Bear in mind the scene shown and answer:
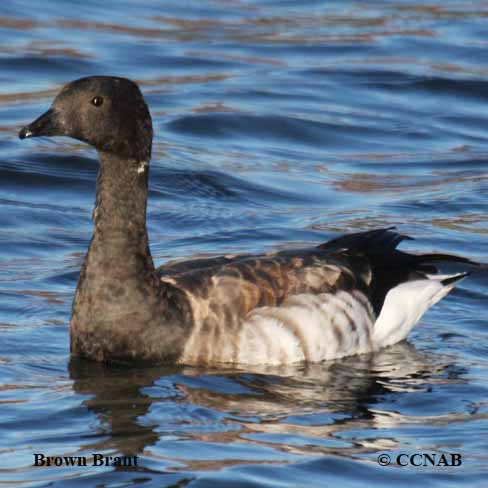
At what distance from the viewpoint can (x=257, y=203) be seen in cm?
1573

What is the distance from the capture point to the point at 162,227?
14828 millimetres

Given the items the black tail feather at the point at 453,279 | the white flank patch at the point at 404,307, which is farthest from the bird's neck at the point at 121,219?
the black tail feather at the point at 453,279

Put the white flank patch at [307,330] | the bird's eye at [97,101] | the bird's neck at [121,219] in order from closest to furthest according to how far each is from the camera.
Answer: the bird's eye at [97,101], the bird's neck at [121,219], the white flank patch at [307,330]

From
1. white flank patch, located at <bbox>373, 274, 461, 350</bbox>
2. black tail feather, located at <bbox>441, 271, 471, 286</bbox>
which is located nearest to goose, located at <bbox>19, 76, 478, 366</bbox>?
white flank patch, located at <bbox>373, 274, 461, 350</bbox>

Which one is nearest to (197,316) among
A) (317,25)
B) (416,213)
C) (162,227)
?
(162,227)

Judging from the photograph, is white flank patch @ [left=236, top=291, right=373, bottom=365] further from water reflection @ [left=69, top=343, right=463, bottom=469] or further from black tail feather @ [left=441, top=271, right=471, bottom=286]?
black tail feather @ [left=441, top=271, right=471, bottom=286]

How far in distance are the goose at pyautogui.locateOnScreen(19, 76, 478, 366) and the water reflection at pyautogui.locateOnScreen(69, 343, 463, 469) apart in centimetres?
17

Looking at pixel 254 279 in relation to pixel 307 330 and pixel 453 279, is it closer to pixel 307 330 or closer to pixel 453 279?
pixel 307 330

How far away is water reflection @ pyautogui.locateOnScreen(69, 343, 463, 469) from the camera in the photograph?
29.8 feet

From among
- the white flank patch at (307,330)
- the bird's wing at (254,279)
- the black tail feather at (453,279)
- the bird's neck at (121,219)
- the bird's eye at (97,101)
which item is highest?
the bird's eye at (97,101)

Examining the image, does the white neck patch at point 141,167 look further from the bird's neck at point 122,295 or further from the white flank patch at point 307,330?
the white flank patch at point 307,330

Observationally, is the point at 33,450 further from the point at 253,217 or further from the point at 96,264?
the point at 253,217

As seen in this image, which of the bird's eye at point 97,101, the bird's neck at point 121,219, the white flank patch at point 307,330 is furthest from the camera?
the white flank patch at point 307,330

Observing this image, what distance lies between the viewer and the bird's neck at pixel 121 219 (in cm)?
1052
